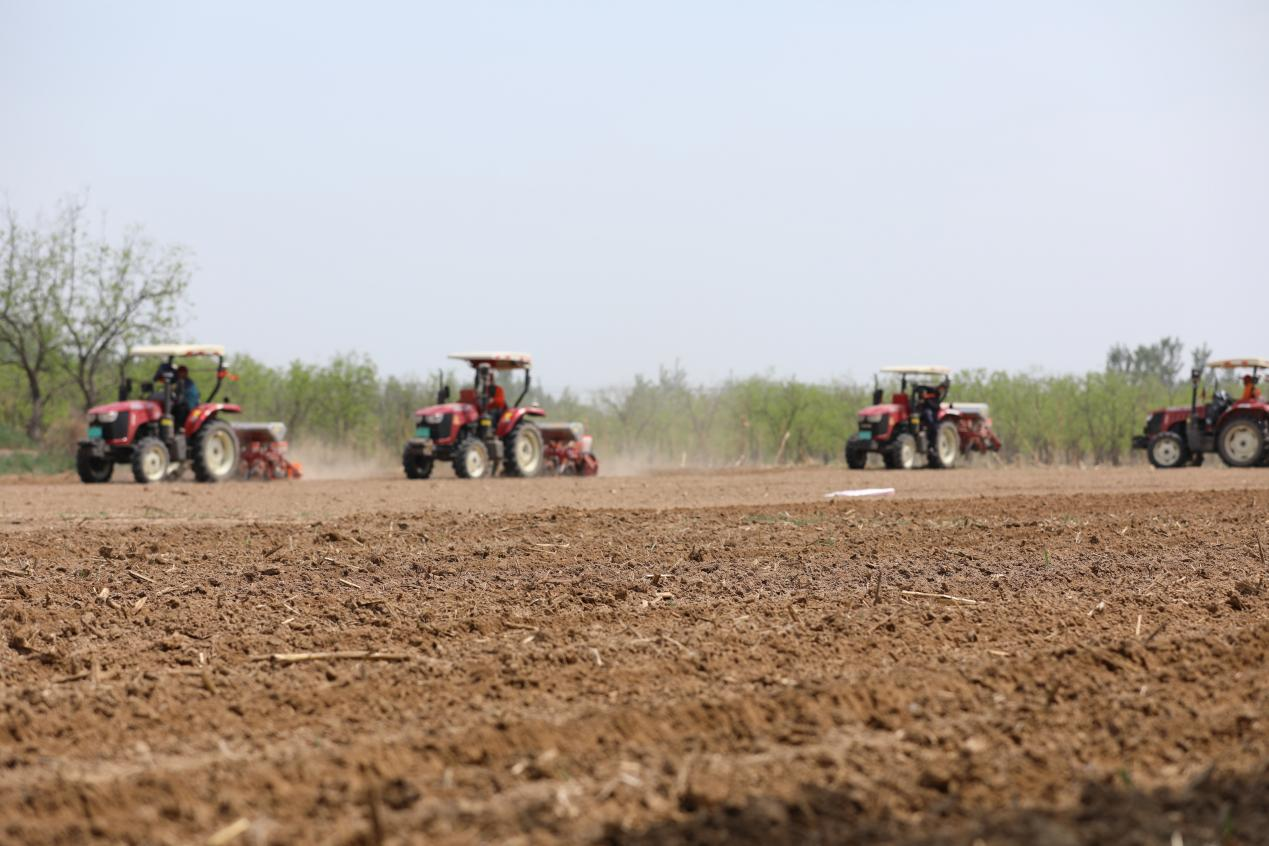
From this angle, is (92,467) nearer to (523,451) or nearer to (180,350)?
(180,350)

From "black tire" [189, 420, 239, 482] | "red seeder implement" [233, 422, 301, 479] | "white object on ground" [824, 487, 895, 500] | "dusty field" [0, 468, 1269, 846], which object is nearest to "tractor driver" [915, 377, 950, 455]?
"white object on ground" [824, 487, 895, 500]

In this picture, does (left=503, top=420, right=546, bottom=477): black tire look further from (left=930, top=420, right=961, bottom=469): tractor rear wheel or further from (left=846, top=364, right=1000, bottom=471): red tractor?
(left=930, top=420, right=961, bottom=469): tractor rear wheel

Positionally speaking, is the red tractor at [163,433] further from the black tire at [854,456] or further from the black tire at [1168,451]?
the black tire at [1168,451]

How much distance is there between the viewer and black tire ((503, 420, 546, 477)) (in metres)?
24.0

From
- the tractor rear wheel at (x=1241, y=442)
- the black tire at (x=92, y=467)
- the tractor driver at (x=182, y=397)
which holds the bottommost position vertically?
the black tire at (x=92, y=467)

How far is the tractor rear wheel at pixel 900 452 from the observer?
26469 millimetres

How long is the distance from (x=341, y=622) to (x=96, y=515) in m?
7.92

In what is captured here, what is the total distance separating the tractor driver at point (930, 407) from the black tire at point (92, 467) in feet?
47.7

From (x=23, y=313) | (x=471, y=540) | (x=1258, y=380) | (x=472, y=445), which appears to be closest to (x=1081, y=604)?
(x=471, y=540)

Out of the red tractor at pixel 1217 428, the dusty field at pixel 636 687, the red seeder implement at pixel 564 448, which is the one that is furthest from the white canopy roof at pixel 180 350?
the red tractor at pixel 1217 428

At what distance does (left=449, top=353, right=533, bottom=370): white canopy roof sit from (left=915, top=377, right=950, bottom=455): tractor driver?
774 centimetres

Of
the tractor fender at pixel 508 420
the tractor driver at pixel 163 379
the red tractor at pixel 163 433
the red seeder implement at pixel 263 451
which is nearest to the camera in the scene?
the red tractor at pixel 163 433

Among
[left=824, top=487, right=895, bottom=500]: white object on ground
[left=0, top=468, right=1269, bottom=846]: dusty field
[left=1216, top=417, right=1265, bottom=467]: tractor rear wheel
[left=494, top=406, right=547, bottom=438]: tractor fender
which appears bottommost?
[left=0, top=468, right=1269, bottom=846]: dusty field

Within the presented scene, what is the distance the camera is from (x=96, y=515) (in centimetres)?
1457
